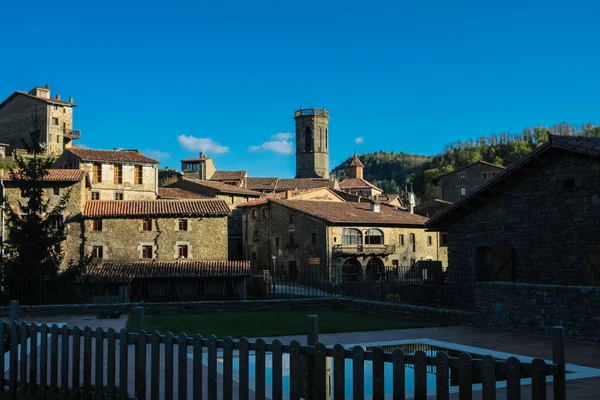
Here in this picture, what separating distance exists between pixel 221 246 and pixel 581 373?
32.4 m

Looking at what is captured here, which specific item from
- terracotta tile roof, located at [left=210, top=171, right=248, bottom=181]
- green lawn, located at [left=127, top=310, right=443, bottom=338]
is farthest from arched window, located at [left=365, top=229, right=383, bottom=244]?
terracotta tile roof, located at [left=210, top=171, right=248, bottom=181]

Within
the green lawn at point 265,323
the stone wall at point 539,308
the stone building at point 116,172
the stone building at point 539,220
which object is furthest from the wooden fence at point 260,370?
the stone building at point 116,172

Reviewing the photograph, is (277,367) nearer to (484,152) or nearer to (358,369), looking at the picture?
(358,369)

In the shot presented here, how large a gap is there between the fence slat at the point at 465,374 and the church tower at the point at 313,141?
3946 inches

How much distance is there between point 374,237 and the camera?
43.1m

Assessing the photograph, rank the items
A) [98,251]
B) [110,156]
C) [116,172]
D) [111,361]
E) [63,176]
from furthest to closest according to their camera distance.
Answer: [110,156], [116,172], [63,176], [98,251], [111,361]

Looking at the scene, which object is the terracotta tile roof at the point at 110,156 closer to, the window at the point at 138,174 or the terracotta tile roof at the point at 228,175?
the window at the point at 138,174

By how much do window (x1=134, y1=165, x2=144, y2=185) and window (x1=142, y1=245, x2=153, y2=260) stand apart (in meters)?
10.9

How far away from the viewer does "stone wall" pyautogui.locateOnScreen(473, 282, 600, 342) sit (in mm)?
11727

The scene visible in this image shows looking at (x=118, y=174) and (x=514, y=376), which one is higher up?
(x=118, y=174)

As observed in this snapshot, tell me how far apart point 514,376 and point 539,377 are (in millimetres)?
203

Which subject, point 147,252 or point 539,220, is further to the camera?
point 147,252

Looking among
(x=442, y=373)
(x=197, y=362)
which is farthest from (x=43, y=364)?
(x=442, y=373)

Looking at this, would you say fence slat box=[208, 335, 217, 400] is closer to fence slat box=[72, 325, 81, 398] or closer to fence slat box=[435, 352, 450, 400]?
fence slat box=[72, 325, 81, 398]
